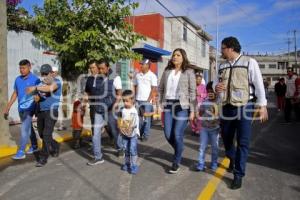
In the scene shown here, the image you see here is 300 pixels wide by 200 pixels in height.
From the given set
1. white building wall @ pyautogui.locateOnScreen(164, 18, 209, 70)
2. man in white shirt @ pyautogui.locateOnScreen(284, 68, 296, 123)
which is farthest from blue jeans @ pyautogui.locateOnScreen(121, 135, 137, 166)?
white building wall @ pyautogui.locateOnScreen(164, 18, 209, 70)

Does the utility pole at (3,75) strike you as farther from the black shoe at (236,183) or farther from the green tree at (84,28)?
the black shoe at (236,183)

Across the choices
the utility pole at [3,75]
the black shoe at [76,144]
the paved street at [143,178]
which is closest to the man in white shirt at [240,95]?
the paved street at [143,178]

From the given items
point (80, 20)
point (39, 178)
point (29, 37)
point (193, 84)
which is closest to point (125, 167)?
point (39, 178)

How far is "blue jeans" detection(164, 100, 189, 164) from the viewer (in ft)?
19.1

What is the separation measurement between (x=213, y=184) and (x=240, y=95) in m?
1.30

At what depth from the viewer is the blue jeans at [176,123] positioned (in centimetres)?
582

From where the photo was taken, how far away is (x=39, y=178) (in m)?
5.65

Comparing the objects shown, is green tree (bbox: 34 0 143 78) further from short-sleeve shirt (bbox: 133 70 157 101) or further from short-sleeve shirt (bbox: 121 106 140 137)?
short-sleeve shirt (bbox: 121 106 140 137)

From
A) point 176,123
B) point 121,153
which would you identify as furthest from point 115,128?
point 176,123

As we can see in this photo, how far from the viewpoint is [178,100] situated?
5844 millimetres

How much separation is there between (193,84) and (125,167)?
5.64ft

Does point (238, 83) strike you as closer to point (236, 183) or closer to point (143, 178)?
point (236, 183)

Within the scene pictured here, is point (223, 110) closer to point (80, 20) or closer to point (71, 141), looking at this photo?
point (71, 141)

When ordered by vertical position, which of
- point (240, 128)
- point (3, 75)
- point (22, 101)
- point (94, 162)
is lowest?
point (94, 162)
